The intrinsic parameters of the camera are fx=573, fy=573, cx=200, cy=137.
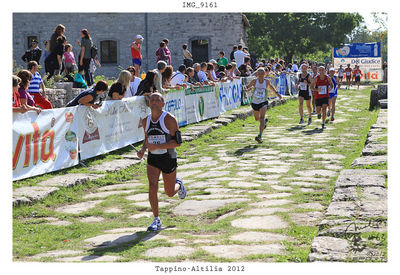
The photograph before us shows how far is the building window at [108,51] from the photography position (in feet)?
117

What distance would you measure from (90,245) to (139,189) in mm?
2716

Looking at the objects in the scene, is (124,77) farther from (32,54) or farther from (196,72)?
(196,72)

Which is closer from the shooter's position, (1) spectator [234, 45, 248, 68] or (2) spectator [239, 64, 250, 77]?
(2) spectator [239, 64, 250, 77]

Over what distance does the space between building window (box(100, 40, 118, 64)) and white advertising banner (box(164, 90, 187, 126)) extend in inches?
843

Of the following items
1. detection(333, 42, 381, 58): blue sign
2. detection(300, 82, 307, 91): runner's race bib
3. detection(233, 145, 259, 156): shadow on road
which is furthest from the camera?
detection(333, 42, 381, 58): blue sign

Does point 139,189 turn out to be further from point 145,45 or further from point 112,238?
point 145,45

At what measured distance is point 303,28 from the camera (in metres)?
52.0

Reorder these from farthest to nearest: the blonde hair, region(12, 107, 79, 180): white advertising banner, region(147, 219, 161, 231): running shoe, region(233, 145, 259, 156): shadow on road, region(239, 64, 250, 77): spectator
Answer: region(239, 64, 250, 77): spectator → region(233, 145, 259, 156): shadow on road → the blonde hair → region(12, 107, 79, 180): white advertising banner → region(147, 219, 161, 231): running shoe

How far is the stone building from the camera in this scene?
1369 inches

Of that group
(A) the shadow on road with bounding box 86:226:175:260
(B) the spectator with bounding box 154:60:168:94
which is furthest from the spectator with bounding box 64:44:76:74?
(A) the shadow on road with bounding box 86:226:175:260

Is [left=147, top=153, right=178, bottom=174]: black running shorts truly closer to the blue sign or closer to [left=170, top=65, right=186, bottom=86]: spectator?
[left=170, top=65, right=186, bottom=86]: spectator

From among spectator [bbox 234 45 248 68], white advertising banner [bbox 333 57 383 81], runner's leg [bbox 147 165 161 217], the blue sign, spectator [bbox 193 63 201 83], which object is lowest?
runner's leg [bbox 147 165 161 217]

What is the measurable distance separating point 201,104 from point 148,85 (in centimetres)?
428

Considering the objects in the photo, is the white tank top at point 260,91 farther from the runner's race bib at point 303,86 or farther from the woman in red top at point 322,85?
the runner's race bib at point 303,86
